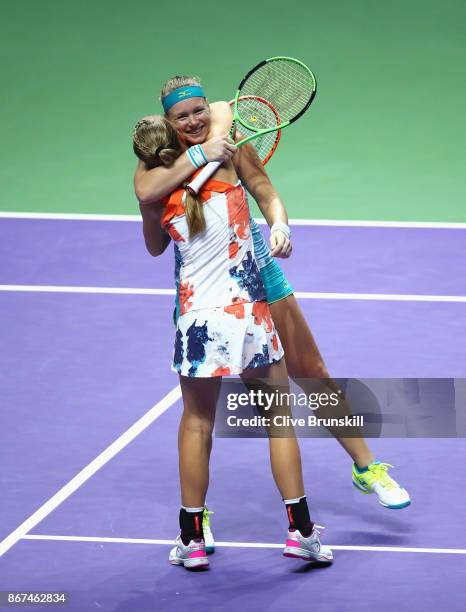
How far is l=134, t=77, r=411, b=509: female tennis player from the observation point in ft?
19.9

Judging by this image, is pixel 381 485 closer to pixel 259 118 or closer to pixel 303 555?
pixel 303 555

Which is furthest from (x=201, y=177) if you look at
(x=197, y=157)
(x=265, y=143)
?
(x=265, y=143)

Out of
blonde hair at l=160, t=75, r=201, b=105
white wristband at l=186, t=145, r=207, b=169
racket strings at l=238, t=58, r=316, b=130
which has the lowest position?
white wristband at l=186, t=145, r=207, b=169

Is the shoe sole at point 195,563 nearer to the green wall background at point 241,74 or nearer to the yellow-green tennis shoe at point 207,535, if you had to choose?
the yellow-green tennis shoe at point 207,535

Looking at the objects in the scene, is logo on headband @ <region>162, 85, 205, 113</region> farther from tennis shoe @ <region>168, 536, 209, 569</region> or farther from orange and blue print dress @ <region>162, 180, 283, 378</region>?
tennis shoe @ <region>168, 536, 209, 569</region>

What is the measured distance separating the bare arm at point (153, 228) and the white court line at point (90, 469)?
143 centimetres

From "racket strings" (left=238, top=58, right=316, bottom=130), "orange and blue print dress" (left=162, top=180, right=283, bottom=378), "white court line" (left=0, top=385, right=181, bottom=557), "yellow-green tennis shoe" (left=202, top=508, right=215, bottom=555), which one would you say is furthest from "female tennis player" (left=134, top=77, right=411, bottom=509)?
"white court line" (left=0, top=385, right=181, bottom=557)

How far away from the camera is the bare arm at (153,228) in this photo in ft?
20.5

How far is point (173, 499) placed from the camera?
7.12m

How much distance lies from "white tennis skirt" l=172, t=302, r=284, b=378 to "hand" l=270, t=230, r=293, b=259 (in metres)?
0.35

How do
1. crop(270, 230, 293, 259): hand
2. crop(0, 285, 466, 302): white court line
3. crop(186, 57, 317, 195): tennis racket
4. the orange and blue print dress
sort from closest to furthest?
crop(270, 230, 293, 259): hand, the orange and blue print dress, crop(186, 57, 317, 195): tennis racket, crop(0, 285, 466, 302): white court line

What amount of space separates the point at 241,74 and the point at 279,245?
7.76 meters

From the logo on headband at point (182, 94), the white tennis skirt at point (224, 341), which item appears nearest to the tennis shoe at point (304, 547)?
the white tennis skirt at point (224, 341)

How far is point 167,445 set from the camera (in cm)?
771
